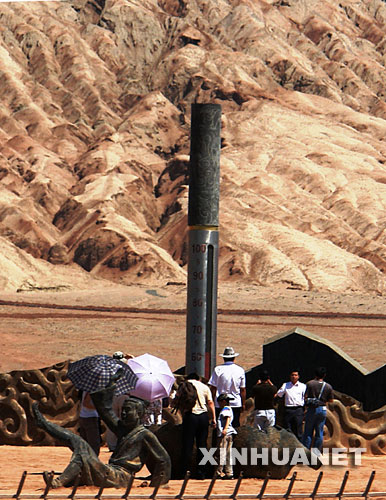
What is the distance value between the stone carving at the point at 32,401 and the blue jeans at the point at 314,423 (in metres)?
4.23

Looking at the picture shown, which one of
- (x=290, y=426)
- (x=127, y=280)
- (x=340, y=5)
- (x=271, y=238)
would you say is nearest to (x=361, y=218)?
(x=271, y=238)

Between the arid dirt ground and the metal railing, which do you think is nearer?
the metal railing

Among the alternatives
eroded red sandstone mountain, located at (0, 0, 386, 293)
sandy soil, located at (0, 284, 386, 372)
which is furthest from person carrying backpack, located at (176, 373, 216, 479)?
eroded red sandstone mountain, located at (0, 0, 386, 293)

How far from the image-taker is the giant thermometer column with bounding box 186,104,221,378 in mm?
20000

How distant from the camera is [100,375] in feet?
43.2

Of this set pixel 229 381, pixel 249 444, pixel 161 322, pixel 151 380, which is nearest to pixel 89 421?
pixel 151 380

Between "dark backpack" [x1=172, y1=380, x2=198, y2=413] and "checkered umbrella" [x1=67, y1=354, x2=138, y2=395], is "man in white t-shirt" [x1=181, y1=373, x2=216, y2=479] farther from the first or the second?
"checkered umbrella" [x1=67, y1=354, x2=138, y2=395]

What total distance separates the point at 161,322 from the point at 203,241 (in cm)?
2406

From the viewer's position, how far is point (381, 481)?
13172 millimetres

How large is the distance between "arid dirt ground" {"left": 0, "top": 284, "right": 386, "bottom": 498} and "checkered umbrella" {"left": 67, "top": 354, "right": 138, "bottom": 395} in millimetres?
19231

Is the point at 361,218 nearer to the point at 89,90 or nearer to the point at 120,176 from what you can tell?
the point at 120,176

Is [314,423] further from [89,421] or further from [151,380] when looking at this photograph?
[89,421]

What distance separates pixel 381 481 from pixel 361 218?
178 ft

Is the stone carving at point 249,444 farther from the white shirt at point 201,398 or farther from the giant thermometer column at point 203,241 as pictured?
the giant thermometer column at point 203,241
